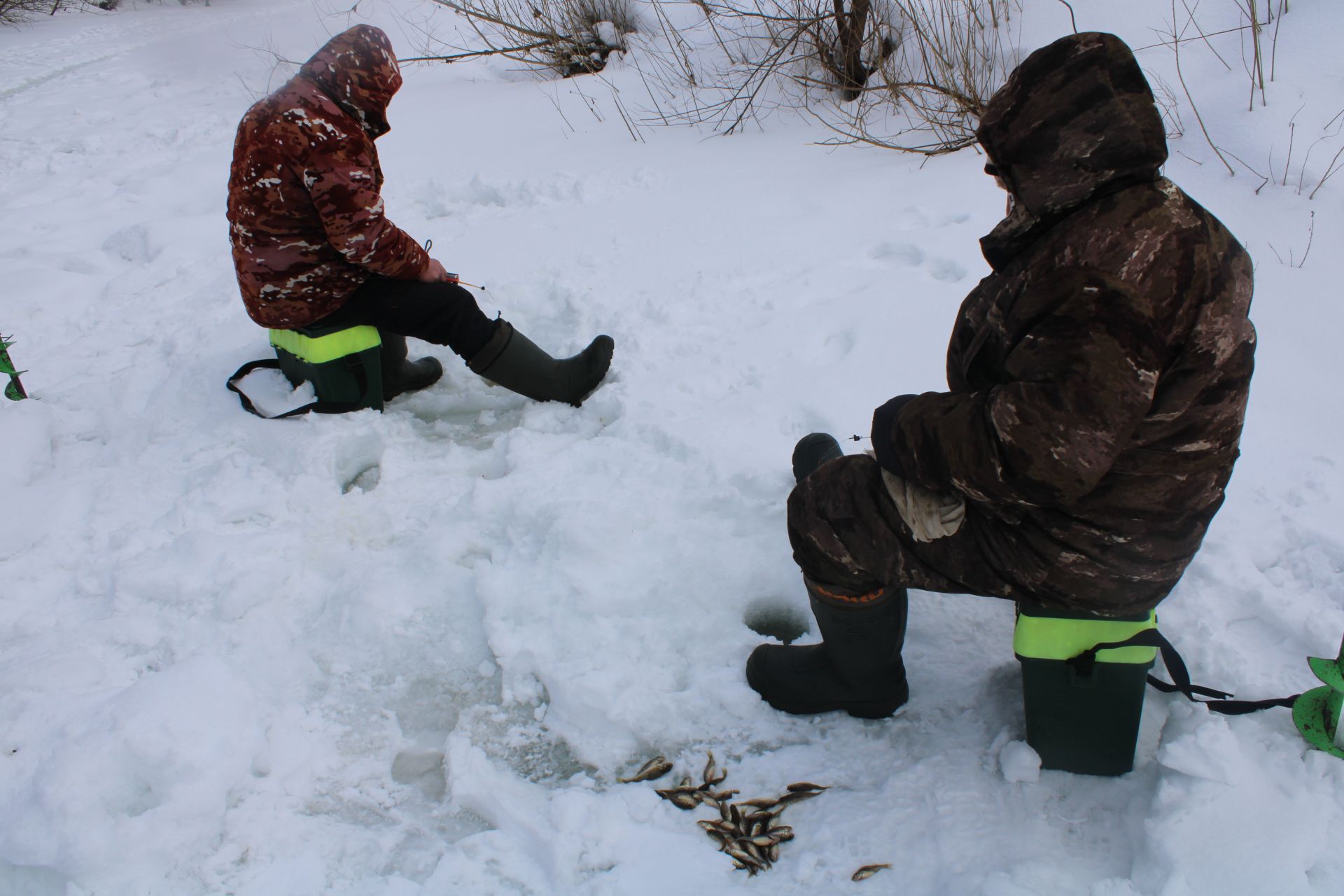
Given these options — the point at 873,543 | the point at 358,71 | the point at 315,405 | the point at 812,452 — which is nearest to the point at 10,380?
the point at 315,405

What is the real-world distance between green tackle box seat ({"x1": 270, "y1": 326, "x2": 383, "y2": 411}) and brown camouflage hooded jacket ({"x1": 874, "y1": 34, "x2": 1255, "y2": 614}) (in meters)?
1.92

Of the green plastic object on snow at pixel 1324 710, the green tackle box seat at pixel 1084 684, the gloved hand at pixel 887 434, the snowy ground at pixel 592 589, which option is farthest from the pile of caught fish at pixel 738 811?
the green plastic object on snow at pixel 1324 710

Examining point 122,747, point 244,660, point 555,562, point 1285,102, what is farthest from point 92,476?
point 1285,102

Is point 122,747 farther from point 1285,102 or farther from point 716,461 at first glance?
point 1285,102

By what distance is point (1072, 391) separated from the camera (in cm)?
125

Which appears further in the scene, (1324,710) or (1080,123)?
(1324,710)

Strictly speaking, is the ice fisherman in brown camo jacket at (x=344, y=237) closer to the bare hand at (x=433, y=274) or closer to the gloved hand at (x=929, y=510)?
the bare hand at (x=433, y=274)

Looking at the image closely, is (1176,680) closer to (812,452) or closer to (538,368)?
(812,452)

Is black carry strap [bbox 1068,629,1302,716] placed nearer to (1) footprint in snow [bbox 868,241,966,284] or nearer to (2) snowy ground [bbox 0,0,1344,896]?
(2) snowy ground [bbox 0,0,1344,896]

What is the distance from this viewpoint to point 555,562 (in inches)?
87.9

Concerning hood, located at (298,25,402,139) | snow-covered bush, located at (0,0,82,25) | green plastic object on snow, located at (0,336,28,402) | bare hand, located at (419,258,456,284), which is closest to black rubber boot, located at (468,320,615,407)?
bare hand, located at (419,258,456,284)

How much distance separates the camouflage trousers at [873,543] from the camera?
159 centimetres

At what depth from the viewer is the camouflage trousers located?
62.5 inches

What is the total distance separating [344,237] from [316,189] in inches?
5.7
